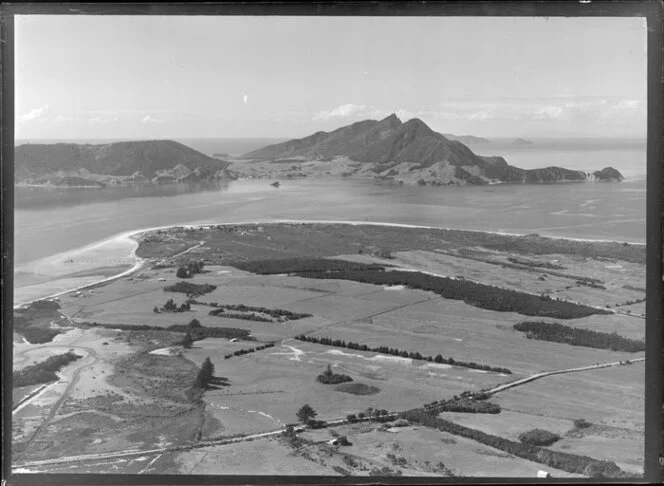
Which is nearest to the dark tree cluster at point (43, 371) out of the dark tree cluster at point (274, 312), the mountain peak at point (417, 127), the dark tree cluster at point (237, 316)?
the dark tree cluster at point (237, 316)

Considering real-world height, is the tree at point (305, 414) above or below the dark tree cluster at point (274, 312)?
below

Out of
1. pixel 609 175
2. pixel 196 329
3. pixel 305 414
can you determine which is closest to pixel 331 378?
pixel 305 414

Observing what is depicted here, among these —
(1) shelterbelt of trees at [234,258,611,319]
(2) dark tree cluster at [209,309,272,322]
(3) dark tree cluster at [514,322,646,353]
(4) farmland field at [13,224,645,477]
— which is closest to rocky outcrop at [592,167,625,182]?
(4) farmland field at [13,224,645,477]

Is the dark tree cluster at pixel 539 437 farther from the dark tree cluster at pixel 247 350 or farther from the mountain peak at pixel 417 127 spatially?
the mountain peak at pixel 417 127

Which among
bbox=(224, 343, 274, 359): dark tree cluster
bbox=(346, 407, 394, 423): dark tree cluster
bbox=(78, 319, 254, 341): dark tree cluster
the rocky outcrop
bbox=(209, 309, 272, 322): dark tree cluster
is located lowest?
bbox=(346, 407, 394, 423): dark tree cluster

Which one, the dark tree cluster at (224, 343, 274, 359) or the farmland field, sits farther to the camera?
the dark tree cluster at (224, 343, 274, 359)

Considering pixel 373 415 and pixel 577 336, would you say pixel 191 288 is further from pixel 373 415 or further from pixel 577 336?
pixel 577 336

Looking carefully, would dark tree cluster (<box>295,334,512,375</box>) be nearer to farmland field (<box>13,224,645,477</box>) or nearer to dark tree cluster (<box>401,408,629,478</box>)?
farmland field (<box>13,224,645,477</box>)

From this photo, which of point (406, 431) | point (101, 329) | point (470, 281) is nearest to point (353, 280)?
point (470, 281)
